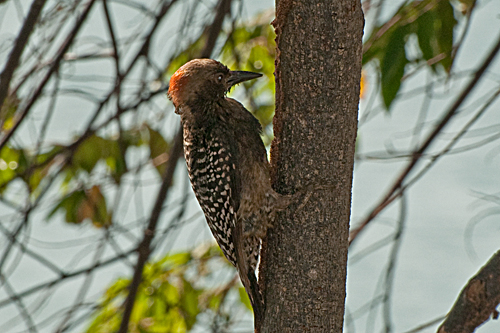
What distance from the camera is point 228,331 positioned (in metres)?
3.79

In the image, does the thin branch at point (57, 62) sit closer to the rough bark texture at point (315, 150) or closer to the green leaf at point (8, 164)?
the green leaf at point (8, 164)

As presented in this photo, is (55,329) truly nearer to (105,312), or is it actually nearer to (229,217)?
(105,312)

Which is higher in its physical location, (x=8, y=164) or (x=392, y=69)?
(x=392, y=69)

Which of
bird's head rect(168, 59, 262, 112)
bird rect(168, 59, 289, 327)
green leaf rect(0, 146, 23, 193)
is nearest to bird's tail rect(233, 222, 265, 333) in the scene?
bird rect(168, 59, 289, 327)

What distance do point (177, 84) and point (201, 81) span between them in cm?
10

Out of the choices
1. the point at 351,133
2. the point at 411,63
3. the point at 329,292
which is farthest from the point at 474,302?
the point at 411,63

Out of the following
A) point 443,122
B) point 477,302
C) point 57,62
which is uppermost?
point 57,62

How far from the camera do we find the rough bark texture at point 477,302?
200cm

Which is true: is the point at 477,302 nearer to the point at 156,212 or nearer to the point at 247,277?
the point at 247,277

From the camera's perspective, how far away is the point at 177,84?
2746 millimetres

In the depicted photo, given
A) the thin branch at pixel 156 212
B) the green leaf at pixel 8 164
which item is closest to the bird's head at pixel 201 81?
the thin branch at pixel 156 212

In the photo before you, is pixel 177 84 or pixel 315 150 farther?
pixel 177 84

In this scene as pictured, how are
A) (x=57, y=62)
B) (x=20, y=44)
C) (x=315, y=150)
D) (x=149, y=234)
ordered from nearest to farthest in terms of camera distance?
(x=315, y=150)
(x=20, y=44)
(x=57, y=62)
(x=149, y=234)

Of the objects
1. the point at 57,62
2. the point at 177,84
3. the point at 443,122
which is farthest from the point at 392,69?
the point at 57,62
